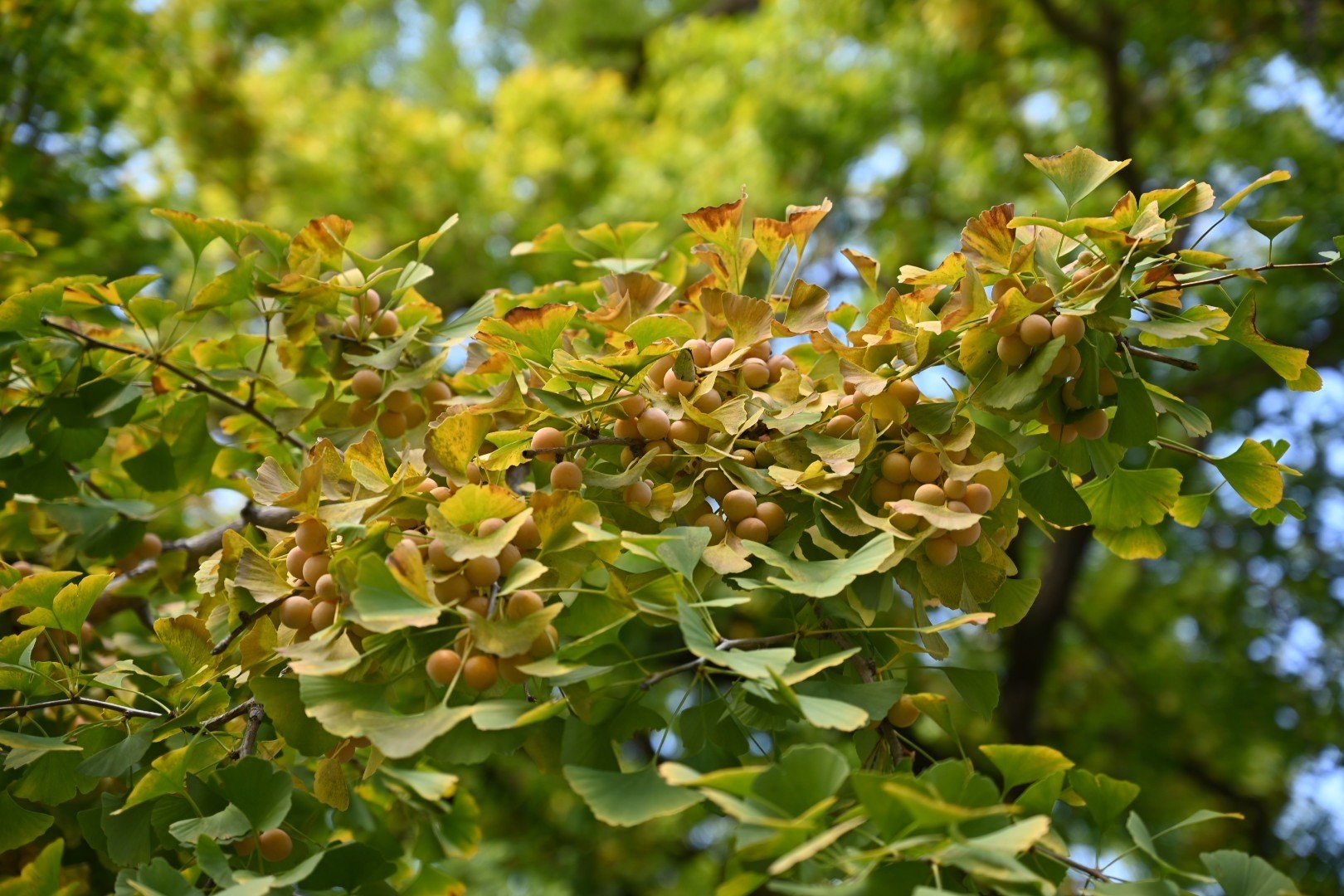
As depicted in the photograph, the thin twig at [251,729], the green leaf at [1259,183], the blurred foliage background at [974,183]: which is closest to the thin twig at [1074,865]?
the green leaf at [1259,183]

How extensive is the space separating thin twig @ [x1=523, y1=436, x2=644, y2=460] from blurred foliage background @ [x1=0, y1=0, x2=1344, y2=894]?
1411 millimetres

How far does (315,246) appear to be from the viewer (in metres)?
0.76

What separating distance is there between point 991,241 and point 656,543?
0.26 meters

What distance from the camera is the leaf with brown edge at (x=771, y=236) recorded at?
0.70 metres

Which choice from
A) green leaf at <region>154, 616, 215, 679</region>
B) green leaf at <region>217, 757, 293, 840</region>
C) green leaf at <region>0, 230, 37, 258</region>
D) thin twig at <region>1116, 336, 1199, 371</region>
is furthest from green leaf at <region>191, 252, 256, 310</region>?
thin twig at <region>1116, 336, 1199, 371</region>

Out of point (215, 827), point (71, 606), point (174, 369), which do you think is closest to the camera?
point (215, 827)

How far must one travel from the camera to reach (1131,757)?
3.01 metres

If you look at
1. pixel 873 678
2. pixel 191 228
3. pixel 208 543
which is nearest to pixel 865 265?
pixel 873 678

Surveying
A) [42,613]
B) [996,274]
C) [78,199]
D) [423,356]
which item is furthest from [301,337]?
[78,199]

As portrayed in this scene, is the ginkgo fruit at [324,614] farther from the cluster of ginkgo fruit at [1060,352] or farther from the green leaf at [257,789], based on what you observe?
the cluster of ginkgo fruit at [1060,352]

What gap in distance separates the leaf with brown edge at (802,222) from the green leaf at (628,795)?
1.15ft

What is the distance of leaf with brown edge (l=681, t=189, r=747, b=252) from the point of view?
0.69 meters

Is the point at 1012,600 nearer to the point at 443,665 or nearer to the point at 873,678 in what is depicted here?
the point at 873,678

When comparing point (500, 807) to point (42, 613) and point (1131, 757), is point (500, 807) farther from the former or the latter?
point (42, 613)
